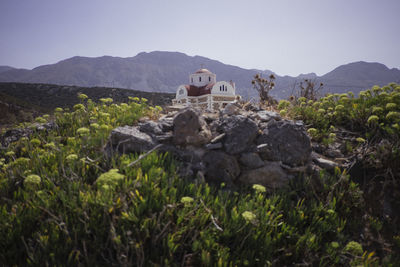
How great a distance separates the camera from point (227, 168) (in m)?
3.50

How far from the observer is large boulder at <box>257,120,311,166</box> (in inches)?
144

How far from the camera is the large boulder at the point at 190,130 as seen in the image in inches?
146

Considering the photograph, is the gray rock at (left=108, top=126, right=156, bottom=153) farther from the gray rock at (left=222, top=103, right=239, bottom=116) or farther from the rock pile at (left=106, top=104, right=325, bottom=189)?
the gray rock at (left=222, top=103, right=239, bottom=116)

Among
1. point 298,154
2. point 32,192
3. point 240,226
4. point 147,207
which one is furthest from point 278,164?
point 32,192

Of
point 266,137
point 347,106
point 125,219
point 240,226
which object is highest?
point 347,106

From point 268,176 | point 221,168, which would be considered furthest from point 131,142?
point 268,176

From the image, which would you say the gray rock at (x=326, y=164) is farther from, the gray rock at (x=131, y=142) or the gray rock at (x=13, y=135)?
the gray rock at (x=13, y=135)

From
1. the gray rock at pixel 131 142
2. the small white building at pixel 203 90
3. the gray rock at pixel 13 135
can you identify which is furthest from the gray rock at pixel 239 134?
the small white building at pixel 203 90

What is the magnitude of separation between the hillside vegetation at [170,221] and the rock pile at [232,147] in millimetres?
314

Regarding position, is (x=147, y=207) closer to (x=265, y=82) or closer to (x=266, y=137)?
(x=266, y=137)

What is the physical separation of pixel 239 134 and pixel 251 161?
553mm

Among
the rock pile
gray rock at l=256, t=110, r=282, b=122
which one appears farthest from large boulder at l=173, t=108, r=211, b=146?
gray rock at l=256, t=110, r=282, b=122

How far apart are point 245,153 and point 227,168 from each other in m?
0.48

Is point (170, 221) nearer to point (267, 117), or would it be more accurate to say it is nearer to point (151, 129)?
point (151, 129)
